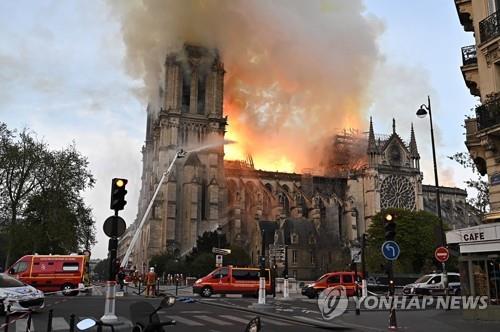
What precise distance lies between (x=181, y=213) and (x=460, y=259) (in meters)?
61.9

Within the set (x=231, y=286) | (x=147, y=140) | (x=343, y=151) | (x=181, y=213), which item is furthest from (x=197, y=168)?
(x=231, y=286)

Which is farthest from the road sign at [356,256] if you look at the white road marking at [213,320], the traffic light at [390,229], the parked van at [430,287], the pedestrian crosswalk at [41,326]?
the pedestrian crosswalk at [41,326]

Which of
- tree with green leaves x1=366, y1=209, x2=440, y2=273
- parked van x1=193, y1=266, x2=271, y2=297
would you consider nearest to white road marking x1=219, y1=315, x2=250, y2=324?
parked van x1=193, y1=266, x2=271, y2=297

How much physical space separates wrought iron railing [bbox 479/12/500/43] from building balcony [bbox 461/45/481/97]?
1.39 m

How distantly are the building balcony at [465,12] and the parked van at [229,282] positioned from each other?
1742cm

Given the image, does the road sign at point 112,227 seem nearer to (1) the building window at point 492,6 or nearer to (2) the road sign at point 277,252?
(1) the building window at point 492,6

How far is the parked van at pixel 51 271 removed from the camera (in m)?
25.2

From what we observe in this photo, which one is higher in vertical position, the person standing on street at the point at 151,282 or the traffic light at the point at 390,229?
the traffic light at the point at 390,229

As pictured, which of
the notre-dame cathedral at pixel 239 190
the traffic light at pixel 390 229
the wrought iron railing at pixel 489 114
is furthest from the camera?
the notre-dame cathedral at pixel 239 190

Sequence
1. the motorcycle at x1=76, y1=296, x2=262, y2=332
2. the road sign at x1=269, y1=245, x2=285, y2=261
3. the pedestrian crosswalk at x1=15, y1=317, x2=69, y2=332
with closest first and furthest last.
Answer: the motorcycle at x1=76, y1=296, x2=262, y2=332
the pedestrian crosswalk at x1=15, y1=317, x2=69, y2=332
the road sign at x1=269, y1=245, x2=285, y2=261

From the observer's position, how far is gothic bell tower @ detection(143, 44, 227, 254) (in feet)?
238

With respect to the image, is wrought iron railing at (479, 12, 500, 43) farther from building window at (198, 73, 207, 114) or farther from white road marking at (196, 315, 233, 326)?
building window at (198, 73, 207, 114)

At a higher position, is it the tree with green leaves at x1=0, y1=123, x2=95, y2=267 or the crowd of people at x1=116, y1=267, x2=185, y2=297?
the tree with green leaves at x1=0, y1=123, x2=95, y2=267

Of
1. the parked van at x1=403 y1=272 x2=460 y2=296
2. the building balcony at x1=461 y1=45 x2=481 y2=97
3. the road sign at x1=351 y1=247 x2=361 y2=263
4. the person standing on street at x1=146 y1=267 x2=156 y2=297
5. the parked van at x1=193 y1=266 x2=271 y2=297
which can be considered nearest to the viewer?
the building balcony at x1=461 y1=45 x2=481 y2=97
